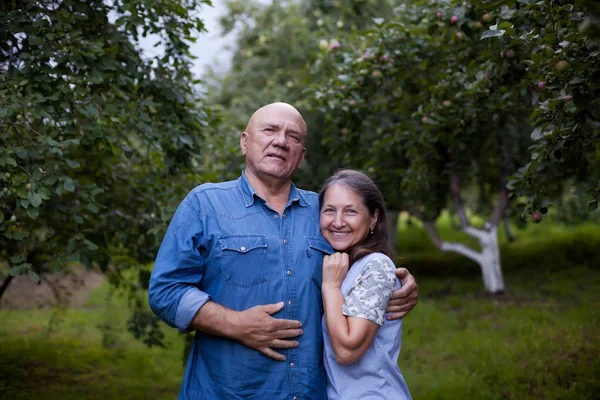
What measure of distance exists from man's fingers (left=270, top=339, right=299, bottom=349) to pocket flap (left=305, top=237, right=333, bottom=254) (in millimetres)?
415

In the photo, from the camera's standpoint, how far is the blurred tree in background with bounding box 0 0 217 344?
3498mm

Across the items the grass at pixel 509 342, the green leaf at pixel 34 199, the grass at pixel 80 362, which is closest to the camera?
the green leaf at pixel 34 199

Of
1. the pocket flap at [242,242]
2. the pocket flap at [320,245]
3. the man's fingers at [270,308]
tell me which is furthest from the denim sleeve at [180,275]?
the pocket flap at [320,245]

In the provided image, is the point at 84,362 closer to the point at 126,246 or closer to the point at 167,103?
the point at 126,246

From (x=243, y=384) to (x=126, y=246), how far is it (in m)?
3.40

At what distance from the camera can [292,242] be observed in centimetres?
265

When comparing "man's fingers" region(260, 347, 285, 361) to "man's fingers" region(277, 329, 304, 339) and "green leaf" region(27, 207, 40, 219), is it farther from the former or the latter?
"green leaf" region(27, 207, 40, 219)

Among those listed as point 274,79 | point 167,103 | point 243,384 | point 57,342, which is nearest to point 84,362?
point 57,342

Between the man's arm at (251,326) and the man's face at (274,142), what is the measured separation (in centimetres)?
60

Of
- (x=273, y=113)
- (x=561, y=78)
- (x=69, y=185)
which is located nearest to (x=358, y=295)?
(x=273, y=113)

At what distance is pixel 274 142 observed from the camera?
2.69 meters

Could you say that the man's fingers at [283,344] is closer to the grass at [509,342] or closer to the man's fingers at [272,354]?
the man's fingers at [272,354]

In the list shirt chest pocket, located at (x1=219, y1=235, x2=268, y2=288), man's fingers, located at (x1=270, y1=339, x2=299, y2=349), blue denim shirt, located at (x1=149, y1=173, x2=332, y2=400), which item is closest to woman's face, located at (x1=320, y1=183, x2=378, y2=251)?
blue denim shirt, located at (x1=149, y1=173, x2=332, y2=400)

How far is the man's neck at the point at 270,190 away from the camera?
2738mm
